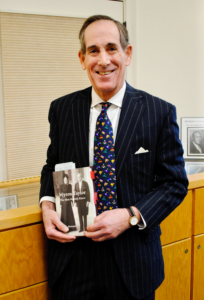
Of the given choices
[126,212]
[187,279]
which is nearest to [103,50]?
[126,212]

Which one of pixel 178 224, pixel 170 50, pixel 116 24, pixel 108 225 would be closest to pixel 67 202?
pixel 108 225

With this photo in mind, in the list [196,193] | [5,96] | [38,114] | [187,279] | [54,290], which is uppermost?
[5,96]

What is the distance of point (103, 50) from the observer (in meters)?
1.06

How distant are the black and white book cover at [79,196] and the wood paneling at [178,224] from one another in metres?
0.69

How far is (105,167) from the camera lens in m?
1.05

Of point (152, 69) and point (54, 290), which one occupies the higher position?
point (152, 69)

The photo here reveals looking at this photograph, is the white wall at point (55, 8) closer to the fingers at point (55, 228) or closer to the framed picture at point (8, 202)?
the framed picture at point (8, 202)

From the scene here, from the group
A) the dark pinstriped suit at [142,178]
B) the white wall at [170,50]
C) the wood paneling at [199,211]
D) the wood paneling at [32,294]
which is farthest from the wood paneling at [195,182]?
the white wall at [170,50]

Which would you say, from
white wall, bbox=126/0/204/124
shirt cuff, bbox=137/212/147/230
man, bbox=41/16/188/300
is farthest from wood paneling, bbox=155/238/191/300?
white wall, bbox=126/0/204/124

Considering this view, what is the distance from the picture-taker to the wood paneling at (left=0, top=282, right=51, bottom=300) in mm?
1158

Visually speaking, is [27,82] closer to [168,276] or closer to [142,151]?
[142,151]

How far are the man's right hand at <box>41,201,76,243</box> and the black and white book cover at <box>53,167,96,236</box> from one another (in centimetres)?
2

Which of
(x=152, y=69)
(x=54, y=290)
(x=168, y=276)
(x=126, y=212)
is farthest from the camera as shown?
(x=152, y=69)

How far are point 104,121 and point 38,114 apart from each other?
5.41 feet
